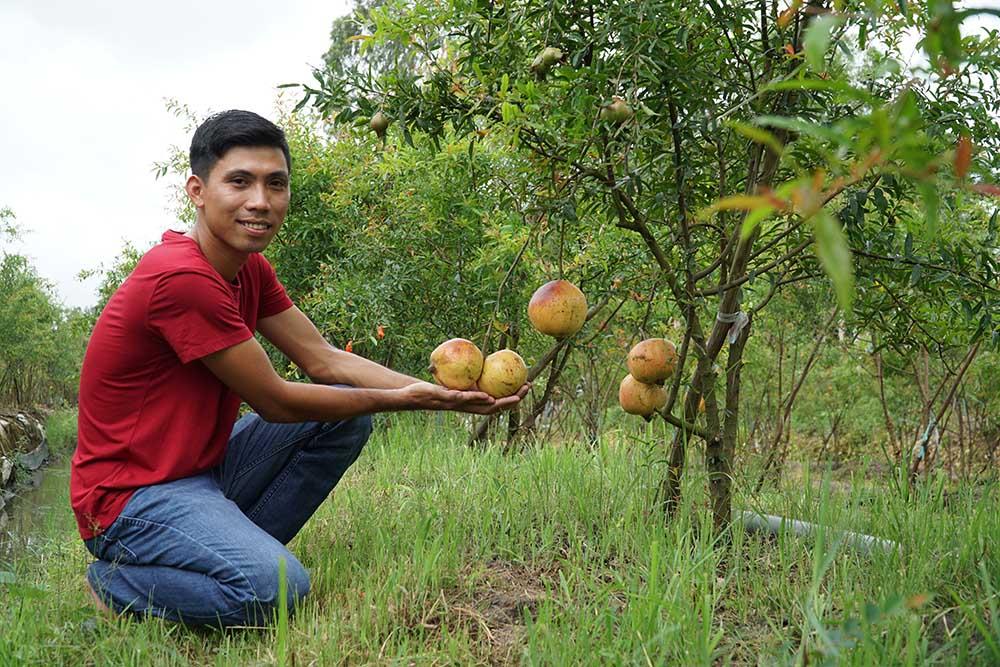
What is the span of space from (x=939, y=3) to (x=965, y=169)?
14 cm

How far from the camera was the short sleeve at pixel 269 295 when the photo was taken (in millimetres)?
3025

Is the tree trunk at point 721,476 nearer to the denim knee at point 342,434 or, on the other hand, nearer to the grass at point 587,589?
the grass at point 587,589

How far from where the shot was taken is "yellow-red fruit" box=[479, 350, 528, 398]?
2400 millimetres

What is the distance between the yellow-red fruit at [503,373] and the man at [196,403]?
0.06 m

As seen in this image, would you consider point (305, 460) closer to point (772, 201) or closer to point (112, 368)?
point (112, 368)

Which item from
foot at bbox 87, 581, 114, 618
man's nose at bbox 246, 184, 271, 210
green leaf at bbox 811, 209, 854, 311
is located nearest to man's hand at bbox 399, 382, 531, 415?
man's nose at bbox 246, 184, 271, 210

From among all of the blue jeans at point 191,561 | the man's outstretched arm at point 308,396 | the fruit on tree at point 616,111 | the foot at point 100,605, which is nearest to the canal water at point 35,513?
the foot at point 100,605

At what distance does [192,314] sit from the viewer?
2408 mm

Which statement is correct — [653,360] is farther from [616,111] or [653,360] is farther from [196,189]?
[196,189]

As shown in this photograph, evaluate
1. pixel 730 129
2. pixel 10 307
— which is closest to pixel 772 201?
pixel 730 129

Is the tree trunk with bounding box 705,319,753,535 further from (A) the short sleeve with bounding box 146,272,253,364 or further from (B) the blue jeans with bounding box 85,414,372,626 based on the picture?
(A) the short sleeve with bounding box 146,272,253,364

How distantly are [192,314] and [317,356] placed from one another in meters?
0.74

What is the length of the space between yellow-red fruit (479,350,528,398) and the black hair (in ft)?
2.99

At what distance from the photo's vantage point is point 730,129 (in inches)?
95.5
